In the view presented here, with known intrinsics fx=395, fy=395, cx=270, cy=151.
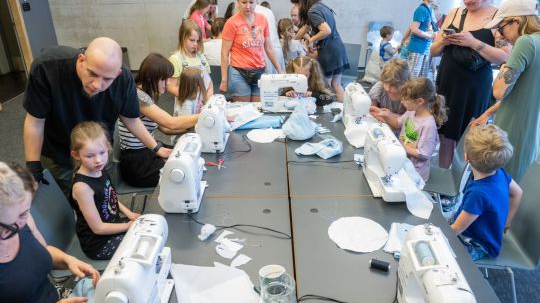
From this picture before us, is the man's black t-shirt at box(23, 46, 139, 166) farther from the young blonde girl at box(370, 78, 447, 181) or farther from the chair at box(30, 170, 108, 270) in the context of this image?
the young blonde girl at box(370, 78, 447, 181)

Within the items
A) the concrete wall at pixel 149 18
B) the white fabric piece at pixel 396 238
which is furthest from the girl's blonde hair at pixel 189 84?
the concrete wall at pixel 149 18

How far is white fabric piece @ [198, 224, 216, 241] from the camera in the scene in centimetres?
151

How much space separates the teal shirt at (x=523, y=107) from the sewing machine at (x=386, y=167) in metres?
0.82

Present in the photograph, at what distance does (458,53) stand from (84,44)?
5651 millimetres

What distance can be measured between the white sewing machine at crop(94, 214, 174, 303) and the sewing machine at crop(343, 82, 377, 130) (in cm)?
147

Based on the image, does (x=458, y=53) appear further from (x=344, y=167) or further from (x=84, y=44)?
(x=84, y=44)

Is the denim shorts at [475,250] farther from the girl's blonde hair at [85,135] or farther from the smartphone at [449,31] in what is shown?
the girl's blonde hair at [85,135]

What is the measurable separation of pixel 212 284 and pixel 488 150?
4.23 feet

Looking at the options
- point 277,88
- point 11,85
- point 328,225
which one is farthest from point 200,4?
point 328,225

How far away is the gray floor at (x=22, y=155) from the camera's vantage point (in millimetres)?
2195

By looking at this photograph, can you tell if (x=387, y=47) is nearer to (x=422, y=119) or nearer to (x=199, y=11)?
(x=199, y=11)

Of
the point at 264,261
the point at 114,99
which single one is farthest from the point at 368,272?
the point at 114,99

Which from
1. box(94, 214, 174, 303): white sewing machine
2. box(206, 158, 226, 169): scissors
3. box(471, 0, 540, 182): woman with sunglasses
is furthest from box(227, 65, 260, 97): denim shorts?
box(94, 214, 174, 303): white sewing machine

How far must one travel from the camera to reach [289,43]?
176 inches
